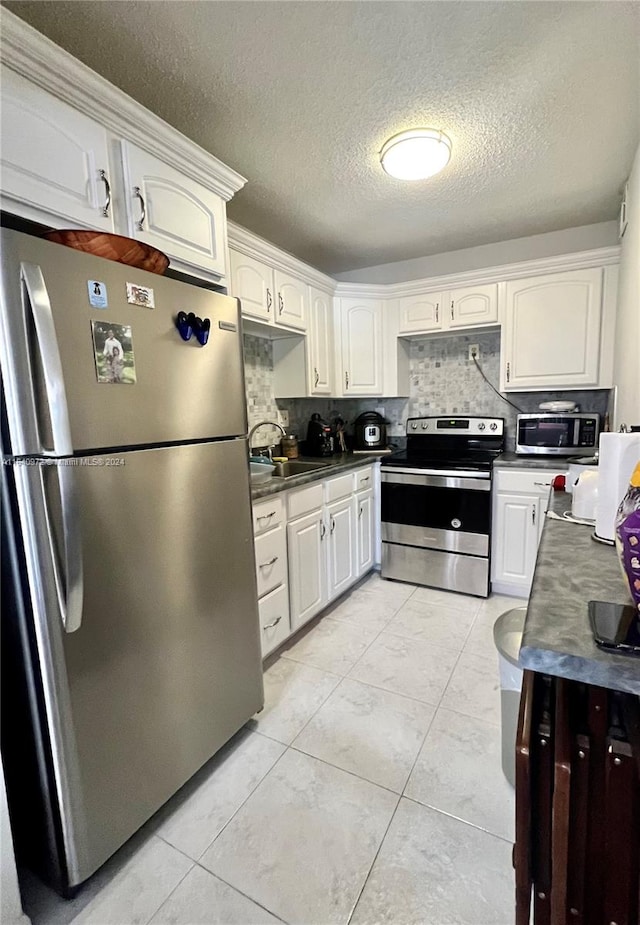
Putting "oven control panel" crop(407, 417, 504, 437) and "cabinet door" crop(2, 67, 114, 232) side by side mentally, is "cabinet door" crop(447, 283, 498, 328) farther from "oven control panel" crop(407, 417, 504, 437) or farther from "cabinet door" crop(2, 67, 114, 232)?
"cabinet door" crop(2, 67, 114, 232)

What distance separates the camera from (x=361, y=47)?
4.24 ft

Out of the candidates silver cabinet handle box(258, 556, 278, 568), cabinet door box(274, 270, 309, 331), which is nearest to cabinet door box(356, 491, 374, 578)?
silver cabinet handle box(258, 556, 278, 568)

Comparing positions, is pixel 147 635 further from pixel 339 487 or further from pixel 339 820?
pixel 339 487

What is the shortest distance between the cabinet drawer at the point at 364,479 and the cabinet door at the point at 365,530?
0.04m

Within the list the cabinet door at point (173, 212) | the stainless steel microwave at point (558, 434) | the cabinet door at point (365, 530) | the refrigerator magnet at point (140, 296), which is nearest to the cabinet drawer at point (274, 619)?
the cabinet door at point (365, 530)

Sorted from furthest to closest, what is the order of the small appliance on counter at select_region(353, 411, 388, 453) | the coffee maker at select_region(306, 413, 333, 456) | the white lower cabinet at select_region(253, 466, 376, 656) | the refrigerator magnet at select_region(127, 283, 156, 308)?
the small appliance on counter at select_region(353, 411, 388, 453) → the coffee maker at select_region(306, 413, 333, 456) → the white lower cabinet at select_region(253, 466, 376, 656) → the refrigerator magnet at select_region(127, 283, 156, 308)

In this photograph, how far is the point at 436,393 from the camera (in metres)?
3.32

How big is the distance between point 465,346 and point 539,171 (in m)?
1.29

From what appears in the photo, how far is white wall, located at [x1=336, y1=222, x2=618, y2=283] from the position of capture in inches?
104

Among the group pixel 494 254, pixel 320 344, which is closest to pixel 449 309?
pixel 494 254

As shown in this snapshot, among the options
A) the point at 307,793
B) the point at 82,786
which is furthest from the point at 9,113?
the point at 307,793

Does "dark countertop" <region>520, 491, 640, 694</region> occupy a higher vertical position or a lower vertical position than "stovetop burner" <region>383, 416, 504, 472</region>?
lower

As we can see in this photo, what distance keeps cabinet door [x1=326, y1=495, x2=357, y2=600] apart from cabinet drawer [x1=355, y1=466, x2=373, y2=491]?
118mm

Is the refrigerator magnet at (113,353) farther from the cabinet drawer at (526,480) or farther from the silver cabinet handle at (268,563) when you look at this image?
the cabinet drawer at (526,480)
